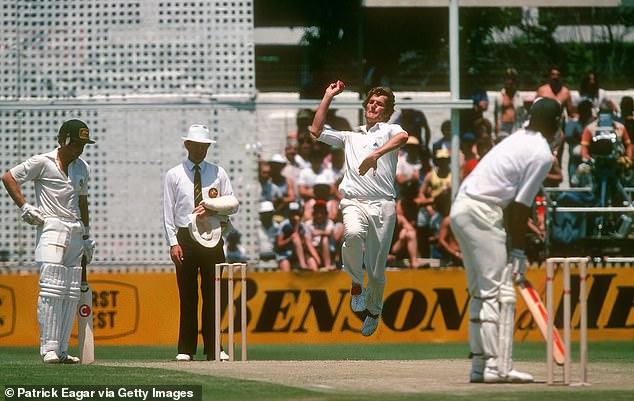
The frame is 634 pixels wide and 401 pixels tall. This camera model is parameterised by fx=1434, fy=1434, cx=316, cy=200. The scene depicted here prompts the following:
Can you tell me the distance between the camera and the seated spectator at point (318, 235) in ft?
61.0

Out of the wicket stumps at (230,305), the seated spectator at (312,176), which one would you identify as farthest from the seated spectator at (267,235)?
the wicket stumps at (230,305)

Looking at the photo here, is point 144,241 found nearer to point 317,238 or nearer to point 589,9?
point 317,238

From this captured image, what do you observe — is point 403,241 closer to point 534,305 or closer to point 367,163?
point 367,163

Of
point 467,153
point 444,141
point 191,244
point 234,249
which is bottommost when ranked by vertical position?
point 234,249

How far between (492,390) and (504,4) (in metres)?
11.7

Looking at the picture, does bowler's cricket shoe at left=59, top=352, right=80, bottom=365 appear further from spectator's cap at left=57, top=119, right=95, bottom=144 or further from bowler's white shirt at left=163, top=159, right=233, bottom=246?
spectator's cap at left=57, top=119, right=95, bottom=144

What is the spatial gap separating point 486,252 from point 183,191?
14.6ft

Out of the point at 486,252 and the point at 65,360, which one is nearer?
the point at 486,252

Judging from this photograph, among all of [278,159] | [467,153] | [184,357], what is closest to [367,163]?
[184,357]

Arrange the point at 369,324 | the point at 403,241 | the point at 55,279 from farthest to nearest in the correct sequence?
the point at 403,241 < the point at 369,324 < the point at 55,279

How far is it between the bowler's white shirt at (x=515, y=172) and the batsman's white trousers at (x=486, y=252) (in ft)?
0.32

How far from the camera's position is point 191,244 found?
1327 centimetres

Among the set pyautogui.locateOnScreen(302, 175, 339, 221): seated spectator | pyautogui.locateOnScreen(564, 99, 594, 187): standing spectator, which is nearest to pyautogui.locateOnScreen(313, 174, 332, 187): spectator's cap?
pyautogui.locateOnScreen(302, 175, 339, 221): seated spectator

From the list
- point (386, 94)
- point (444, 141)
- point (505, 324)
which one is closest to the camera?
point (505, 324)
